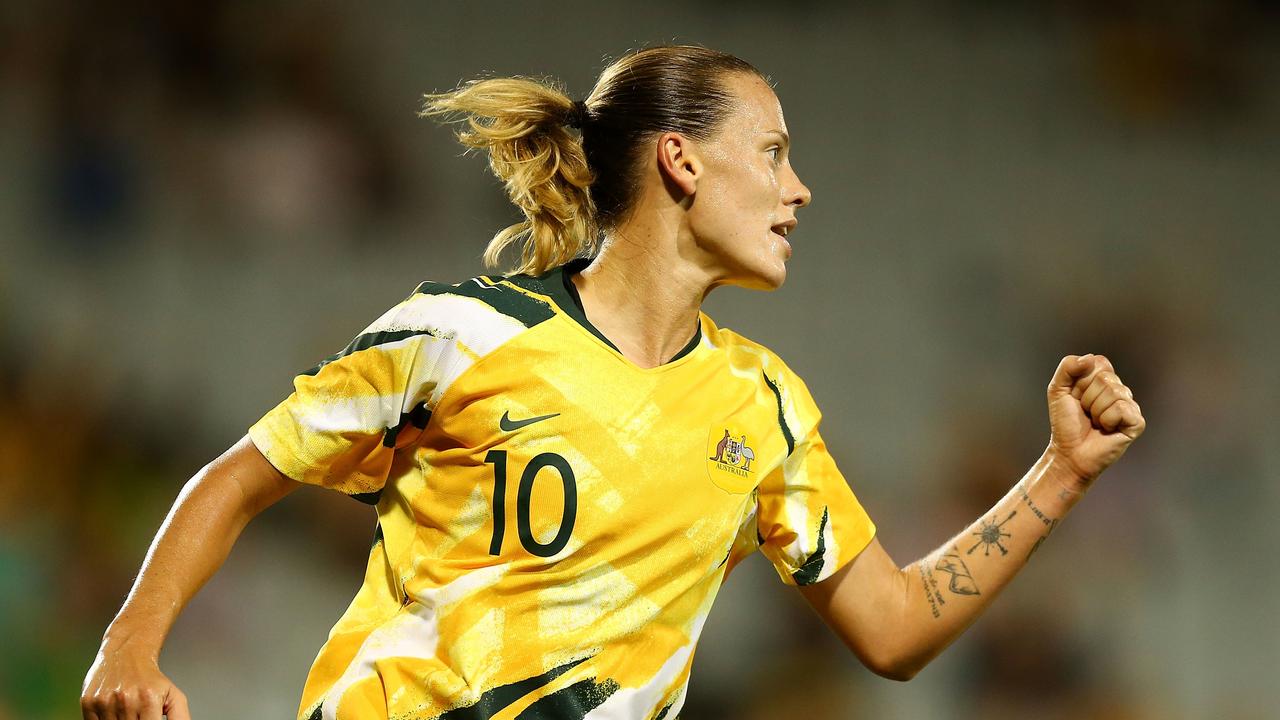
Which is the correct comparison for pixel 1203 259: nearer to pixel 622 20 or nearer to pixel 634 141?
pixel 622 20

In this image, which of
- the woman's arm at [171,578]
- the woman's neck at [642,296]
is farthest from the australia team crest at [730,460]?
the woman's arm at [171,578]

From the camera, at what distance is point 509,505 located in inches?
48.3

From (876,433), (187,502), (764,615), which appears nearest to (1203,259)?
(876,433)

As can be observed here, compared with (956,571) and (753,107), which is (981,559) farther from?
(753,107)

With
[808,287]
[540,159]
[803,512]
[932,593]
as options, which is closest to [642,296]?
[540,159]

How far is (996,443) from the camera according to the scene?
10.5 ft

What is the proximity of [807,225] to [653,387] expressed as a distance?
6.82 ft

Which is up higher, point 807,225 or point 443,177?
point 443,177

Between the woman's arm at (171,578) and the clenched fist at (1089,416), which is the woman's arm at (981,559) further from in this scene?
the woman's arm at (171,578)

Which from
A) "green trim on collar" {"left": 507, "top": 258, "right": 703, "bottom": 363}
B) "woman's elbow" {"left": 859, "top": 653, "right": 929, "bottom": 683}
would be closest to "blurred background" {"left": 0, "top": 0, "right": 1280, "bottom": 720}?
"woman's elbow" {"left": 859, "top": 653, "right": 929, "bottom": 683}

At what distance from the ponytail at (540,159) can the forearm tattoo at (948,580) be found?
0.54 metres

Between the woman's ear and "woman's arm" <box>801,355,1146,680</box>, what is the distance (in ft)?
1.52

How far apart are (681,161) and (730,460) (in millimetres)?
343

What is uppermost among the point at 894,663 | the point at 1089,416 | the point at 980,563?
the point at 1089,416
